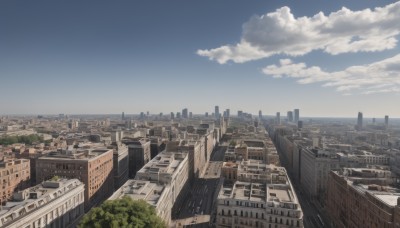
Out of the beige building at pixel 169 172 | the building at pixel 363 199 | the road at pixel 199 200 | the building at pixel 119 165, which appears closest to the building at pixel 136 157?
the building at pixel 119 165

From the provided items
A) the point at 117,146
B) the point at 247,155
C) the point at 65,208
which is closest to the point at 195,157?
the point at 247,155

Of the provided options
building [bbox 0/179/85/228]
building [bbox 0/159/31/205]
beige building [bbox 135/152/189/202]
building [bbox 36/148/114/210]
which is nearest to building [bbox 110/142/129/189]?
building [bbox 36/148/114/210]

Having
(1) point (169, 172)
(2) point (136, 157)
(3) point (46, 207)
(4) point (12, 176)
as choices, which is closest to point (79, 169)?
(4) point (12, 176)

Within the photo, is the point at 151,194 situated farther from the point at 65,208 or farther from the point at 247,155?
the point at 247,155

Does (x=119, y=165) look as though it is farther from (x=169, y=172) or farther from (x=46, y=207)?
(x=46, y=207)

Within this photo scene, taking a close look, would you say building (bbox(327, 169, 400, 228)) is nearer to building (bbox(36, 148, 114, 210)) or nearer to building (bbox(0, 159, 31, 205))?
building (bbox(36, 148, 114, 210))
